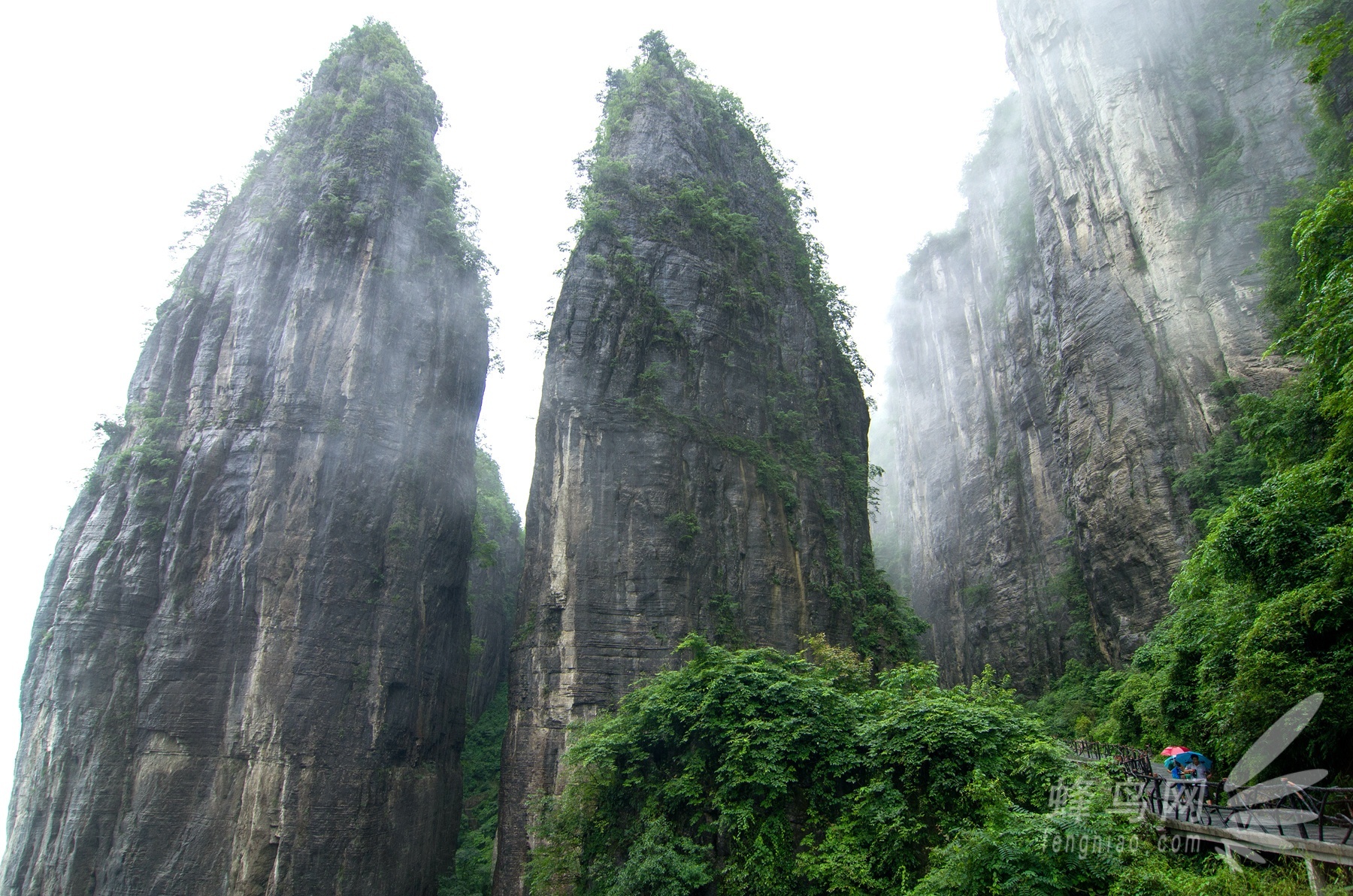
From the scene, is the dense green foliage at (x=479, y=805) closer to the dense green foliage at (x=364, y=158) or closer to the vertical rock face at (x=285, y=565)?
the vertical rock face at (x=285, y=565)

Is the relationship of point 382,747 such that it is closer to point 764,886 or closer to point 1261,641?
point 764,886

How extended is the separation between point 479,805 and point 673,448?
1452 cm

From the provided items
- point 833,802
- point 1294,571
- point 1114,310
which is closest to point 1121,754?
point 1294,571

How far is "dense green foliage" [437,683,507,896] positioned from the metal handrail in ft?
51.7

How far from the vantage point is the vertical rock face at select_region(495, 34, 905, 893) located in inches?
809

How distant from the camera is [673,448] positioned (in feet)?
76.1

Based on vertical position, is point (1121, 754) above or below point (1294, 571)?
below

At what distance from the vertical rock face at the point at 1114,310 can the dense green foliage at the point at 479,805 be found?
20.0 metres

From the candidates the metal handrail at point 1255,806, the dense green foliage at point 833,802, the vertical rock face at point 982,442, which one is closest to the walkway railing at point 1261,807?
the metal handrail at point 1255,806

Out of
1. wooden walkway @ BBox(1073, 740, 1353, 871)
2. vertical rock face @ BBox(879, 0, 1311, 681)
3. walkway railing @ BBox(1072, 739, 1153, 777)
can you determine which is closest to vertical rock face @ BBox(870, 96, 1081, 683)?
vertical rock face @ BBox(879, 0, 1311, 681)

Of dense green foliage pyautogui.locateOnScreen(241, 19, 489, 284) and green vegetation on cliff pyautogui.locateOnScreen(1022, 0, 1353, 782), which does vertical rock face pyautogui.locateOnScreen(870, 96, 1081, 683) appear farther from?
dense green foliage pyautogui.locateOnScreen(241, 19, 489, 284)

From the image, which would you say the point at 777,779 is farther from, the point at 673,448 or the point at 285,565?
the point at 285,565

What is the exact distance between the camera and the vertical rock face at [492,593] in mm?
33219

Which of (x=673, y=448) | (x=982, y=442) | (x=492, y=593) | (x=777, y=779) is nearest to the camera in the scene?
(x=777, y=779)
